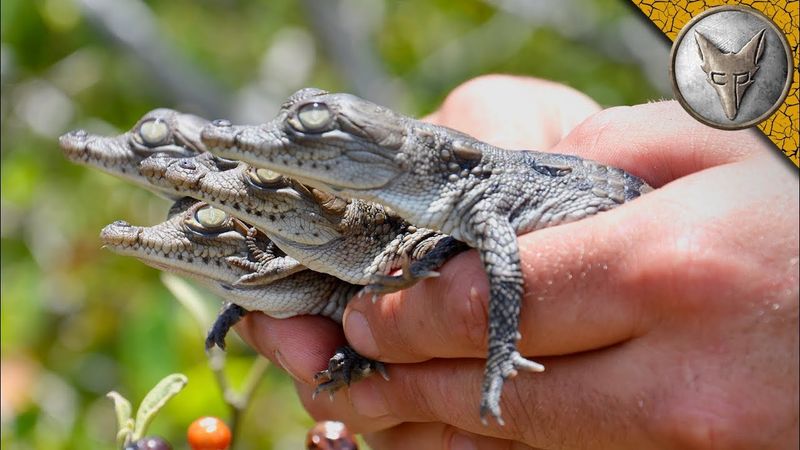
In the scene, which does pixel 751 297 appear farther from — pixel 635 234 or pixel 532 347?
pixel 532 347

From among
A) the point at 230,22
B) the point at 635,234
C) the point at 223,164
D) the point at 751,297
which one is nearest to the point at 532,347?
the point at 635,234

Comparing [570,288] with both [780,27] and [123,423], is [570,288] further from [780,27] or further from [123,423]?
[123,423]

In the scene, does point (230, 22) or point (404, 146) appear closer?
point (404, 146)

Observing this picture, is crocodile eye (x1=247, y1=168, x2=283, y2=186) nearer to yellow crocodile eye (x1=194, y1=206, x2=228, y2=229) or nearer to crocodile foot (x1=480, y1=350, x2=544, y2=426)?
yellow crocodile eye (x1=194, y1=206, x2=228, y2=229)

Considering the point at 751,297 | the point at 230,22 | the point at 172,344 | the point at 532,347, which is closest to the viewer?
the point at 751,297

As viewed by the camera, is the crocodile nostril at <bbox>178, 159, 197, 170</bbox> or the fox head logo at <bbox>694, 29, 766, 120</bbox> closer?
the fox head logo at <bbox>694, 29, 766, 120</bbox>

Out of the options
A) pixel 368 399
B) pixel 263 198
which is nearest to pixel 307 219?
pixel 263 198

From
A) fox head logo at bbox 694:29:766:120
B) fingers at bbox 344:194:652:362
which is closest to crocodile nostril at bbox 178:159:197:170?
fingers at bbox 344:194:652:362

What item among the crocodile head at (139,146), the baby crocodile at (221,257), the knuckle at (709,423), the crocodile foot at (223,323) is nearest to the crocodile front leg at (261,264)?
the baby crocodile at (221,257)
